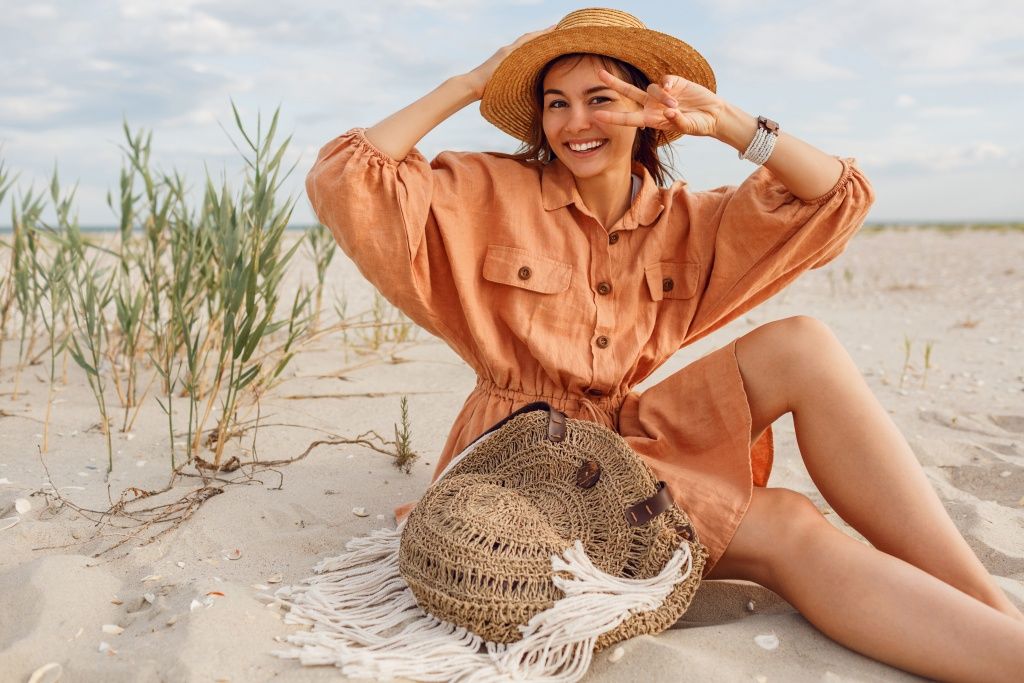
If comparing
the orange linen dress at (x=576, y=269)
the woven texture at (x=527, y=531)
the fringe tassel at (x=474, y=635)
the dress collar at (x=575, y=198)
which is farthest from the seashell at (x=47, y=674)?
the dress collar at (x=575, y=198)

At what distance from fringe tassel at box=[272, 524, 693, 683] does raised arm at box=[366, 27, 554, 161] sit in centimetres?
104

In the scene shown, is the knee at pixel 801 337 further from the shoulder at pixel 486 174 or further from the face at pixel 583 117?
the shoulder at pixel 486 174

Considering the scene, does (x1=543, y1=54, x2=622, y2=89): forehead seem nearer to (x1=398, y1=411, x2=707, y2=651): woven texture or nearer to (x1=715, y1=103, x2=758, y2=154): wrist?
(x1=715, y1=103, x2=758, y2=154): wrist

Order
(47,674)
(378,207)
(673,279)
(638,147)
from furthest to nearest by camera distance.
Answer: (638,147) < (673,279) < (378,207) < (47,674)

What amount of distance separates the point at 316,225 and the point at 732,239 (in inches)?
104

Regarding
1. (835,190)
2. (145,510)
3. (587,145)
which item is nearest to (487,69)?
(587,145)

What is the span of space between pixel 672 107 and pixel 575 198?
0.36 m

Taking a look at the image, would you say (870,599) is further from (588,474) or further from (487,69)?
(487,69)

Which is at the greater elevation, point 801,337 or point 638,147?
point 638,147

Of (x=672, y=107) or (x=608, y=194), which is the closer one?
(x=672, y=107)

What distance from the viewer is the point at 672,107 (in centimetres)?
200

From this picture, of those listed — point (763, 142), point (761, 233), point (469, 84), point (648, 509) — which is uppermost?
point (469, 84)

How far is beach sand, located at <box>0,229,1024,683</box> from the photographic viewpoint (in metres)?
1.64

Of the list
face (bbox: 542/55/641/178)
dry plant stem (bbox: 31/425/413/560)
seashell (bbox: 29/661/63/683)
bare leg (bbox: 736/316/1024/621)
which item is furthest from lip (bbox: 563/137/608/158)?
seashell (bbox: 29/661/63/683)
